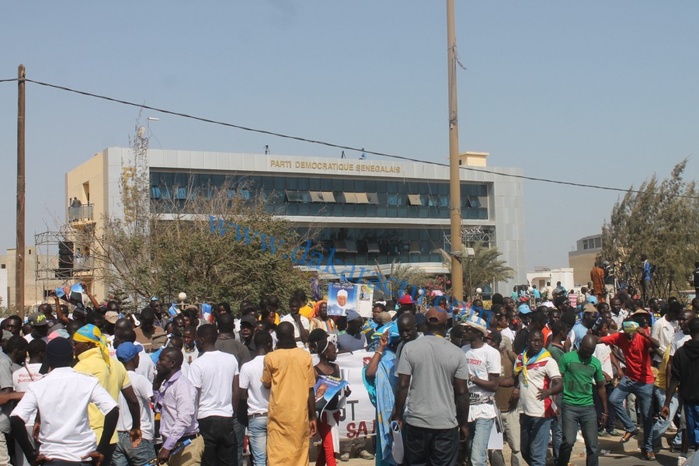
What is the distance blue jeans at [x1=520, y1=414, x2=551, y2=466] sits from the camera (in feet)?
29.9

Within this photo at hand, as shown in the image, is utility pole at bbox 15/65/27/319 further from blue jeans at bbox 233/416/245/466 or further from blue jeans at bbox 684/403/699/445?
blue jeans at bbox 684/403/699/445

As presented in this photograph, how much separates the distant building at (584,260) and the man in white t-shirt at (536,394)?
55.2 m

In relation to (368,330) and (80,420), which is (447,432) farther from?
(368,330)

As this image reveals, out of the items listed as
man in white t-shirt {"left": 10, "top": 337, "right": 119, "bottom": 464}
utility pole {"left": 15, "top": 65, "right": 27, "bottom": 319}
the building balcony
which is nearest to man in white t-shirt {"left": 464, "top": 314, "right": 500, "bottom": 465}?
man in white t-shirt {"left": 10, "top": 337, "right": 119, "bottom": 464}

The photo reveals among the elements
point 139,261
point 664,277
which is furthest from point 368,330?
point 664,277

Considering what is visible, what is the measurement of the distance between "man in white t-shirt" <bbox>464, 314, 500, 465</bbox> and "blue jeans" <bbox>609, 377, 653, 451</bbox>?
357 cm

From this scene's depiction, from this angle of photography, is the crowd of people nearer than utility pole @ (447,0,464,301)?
Yes

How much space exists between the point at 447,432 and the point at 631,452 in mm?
5155

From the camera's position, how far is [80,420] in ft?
19.6

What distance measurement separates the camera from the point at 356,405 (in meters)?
10.8

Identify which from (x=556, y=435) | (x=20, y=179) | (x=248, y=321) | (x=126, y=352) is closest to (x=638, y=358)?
(x=556, y=435)

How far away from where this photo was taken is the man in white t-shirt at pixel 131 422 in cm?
752

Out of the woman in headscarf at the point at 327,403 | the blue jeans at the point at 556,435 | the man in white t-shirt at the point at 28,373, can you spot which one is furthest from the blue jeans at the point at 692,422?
the man in white t-shirt at the point at 28,373

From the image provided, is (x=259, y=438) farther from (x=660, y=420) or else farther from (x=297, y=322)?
(x=660, y=420)
